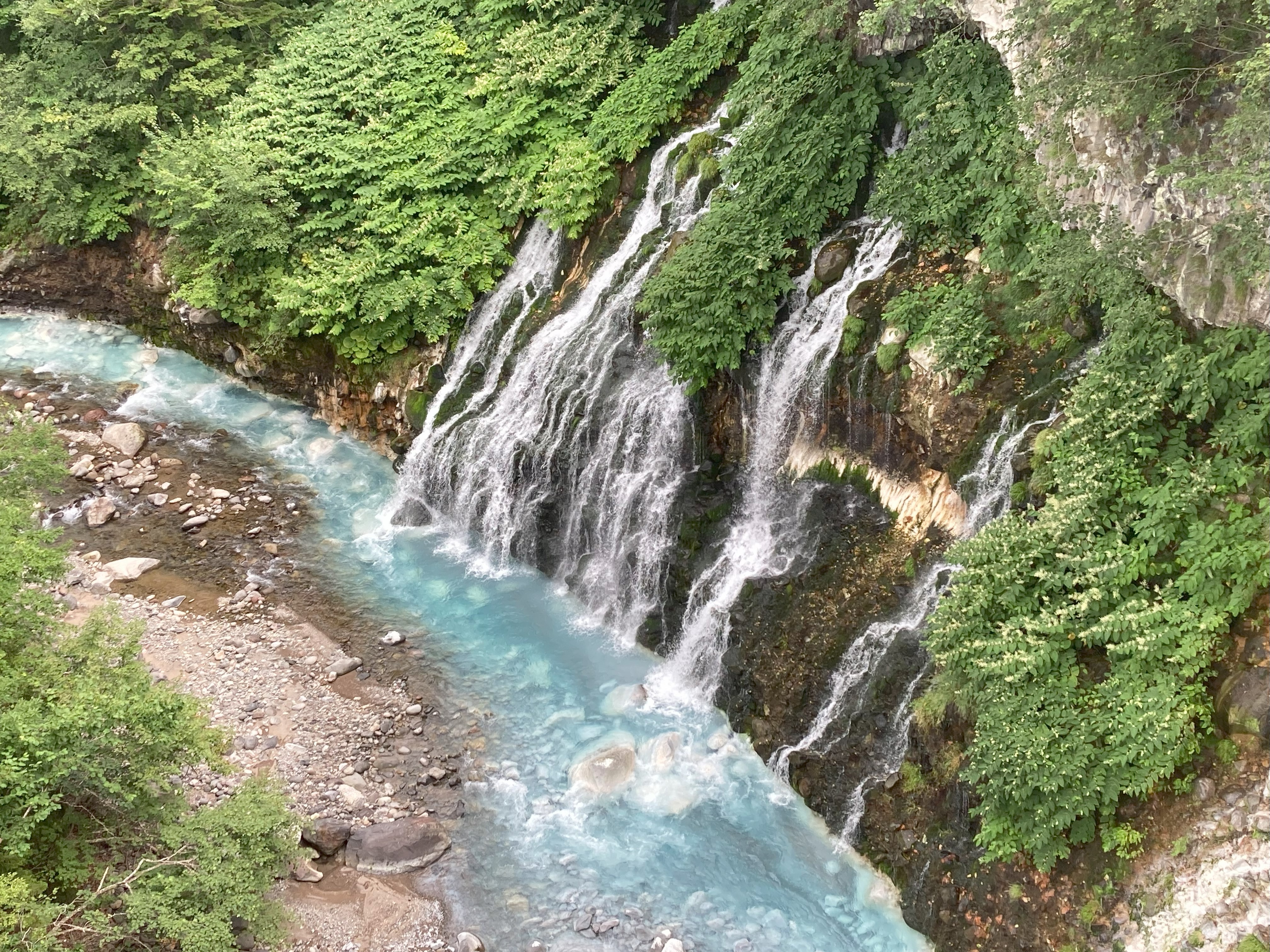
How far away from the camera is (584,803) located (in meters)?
11.4

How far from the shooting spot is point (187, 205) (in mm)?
18453

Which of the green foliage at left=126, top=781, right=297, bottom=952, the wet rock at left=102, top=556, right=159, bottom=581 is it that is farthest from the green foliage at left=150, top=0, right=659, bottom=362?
the green foliage at left=126, top=781, right=297, bottom=952

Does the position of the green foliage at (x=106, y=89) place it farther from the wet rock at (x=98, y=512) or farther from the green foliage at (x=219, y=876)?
the green foliage at (x=219, y=876)

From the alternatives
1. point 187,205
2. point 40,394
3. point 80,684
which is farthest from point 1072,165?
point 40,394

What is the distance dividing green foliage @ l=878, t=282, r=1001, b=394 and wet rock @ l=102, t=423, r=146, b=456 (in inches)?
530

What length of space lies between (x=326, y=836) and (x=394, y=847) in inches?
29.6

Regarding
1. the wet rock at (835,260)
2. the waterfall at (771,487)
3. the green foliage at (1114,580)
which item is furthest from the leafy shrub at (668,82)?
the green foliage at (1114,580)

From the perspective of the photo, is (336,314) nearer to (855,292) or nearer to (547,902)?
(855,292)

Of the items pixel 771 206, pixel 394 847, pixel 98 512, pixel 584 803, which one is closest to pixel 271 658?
pixel 394 847

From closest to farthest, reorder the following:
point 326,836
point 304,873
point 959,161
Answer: point 304,873 < point 326,836 < point 959,161

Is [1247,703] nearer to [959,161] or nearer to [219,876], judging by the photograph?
[959,161]

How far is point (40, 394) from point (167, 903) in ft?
47.8

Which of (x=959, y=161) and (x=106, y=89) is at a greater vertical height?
(x=959, y=161)

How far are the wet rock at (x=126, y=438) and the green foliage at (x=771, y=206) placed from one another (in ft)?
33.5
